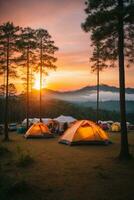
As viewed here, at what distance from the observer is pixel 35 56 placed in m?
35.0

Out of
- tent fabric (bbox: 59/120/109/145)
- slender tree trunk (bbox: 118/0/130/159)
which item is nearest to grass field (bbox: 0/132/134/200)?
slender tree trunk (bbox: 118/0/130/159)

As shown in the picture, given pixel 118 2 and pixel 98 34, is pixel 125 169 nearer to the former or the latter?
pixel 98 34

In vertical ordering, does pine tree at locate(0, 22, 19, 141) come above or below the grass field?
above

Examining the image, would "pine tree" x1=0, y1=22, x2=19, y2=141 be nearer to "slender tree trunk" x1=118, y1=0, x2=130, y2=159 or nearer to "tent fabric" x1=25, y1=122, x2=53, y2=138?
"tent fabric" x1=25, y1=122, x2=53, y2=138

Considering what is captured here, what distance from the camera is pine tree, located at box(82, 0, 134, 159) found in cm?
1566

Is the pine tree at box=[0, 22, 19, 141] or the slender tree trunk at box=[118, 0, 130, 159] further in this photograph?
the pine tree at box=[0, 22, 19, 141]

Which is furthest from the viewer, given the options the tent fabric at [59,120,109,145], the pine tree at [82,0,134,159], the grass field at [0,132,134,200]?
the tent fabric at [59,120,109,145]

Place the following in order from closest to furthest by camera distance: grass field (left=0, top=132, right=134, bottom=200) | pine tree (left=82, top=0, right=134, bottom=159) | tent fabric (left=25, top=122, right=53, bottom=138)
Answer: grass field (left=0, top=132, right=134, bottom=200), pine tree (left=82, top=0, right=134, bottom=159), tent fabric (left=25, top=122, right=53, bottom=138)

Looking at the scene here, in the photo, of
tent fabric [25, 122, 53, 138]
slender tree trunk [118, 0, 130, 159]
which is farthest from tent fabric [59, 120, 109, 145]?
tent fabric [25, 122, 53, 138]

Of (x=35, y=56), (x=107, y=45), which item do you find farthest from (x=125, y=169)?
(x=35, y=56)

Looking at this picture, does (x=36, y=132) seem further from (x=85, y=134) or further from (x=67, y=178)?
(x=67, y=178)

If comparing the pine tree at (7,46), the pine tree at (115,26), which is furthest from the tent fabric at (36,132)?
the pine tree at (115,26)

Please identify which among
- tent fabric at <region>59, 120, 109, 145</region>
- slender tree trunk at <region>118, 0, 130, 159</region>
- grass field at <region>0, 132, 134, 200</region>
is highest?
slender tree trunk at <region>118, 0, 130, 159</region>

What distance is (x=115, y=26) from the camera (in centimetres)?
1588
